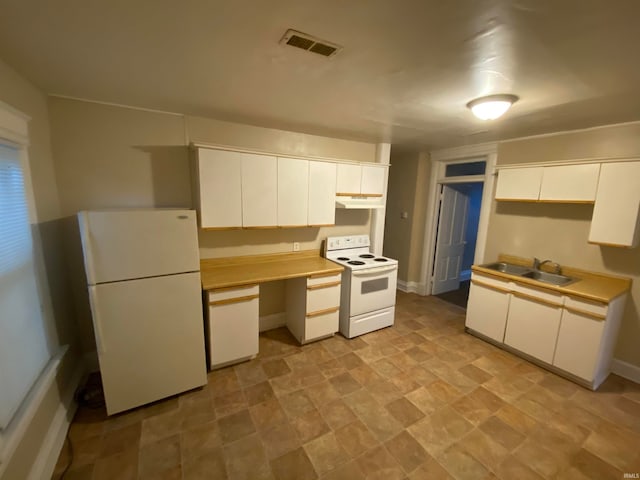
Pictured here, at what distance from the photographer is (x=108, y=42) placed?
1361 mm

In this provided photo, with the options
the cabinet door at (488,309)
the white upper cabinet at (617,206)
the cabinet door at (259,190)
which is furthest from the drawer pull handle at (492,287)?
the cabinet door at (259,190)

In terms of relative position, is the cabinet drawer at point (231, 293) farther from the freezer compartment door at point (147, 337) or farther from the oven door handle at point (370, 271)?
the oven door handle at point (370, 271)

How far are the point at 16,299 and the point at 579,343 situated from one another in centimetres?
435

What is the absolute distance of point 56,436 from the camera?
1736mm

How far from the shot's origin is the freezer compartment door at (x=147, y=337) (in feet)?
6.22

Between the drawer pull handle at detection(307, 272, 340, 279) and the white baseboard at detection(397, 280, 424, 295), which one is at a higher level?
the drawer pull handle at detection(307, 272, 340, 279)

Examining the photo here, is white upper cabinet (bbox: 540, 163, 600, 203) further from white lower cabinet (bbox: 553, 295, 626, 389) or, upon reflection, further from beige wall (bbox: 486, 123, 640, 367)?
white lower cabinet (bbox: 553, 295, 626, 389)

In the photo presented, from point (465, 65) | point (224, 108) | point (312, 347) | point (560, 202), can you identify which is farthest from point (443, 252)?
point (224, 108)

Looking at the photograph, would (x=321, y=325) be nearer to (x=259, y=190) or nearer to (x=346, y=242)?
(x=346, y=242)

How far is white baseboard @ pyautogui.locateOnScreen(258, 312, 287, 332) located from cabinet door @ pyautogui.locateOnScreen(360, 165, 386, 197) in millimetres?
1916

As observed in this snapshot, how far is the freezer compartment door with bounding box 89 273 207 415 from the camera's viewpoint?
189cm

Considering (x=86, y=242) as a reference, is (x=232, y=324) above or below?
below

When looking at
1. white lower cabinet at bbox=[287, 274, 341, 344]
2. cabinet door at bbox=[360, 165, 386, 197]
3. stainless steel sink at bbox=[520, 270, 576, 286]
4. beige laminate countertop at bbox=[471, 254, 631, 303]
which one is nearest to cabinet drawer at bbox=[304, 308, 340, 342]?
white lower cabinet at bbox=[287, 274, 341, 344]

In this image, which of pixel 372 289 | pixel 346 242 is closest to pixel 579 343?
pixel 372 289
